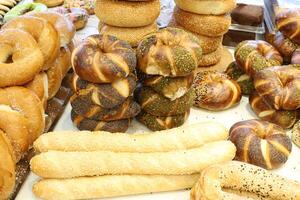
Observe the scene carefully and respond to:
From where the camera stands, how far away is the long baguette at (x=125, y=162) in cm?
125

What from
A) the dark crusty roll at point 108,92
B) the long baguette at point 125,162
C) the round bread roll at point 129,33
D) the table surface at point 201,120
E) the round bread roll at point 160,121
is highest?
the round bread roll at point 129,33

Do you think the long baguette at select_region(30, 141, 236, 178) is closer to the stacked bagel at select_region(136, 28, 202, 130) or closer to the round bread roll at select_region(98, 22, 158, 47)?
the stacked bagel at select_region(136, 28, 202, 130)

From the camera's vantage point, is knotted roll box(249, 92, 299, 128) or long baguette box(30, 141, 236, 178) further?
knotted roll box(249, 92, 299, 128)

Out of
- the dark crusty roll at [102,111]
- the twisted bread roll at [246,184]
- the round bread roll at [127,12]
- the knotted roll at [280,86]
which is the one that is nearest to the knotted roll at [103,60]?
the dark crusty roll at [102,111]

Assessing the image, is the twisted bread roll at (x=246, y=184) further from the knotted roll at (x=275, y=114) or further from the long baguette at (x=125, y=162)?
the knotted roll at (x=275, y=114)

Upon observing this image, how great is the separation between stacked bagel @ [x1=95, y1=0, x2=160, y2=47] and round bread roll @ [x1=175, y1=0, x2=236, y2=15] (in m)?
0.17

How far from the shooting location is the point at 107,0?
5.85 ft

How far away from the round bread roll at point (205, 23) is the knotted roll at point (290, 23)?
25 cm

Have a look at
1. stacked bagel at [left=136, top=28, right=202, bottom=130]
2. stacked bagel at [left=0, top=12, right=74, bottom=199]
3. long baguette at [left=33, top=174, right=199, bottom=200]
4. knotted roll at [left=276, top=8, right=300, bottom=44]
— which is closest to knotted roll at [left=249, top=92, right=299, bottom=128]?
stacked bagel at [left=136, top=28, right=202, bottom=130]

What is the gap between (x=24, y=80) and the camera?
4.60 feet

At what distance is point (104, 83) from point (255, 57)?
741mm

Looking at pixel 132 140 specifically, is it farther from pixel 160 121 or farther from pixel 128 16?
pixel 128 16

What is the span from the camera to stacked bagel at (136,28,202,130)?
4.69ft

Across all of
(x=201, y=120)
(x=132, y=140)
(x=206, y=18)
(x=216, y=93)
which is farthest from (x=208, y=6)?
(x=132, y=140)
